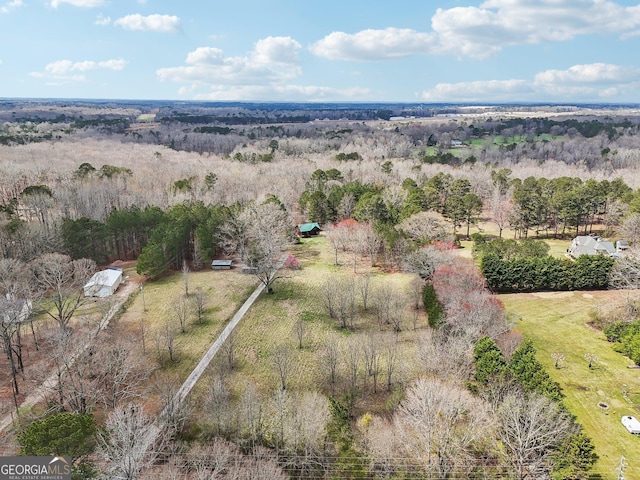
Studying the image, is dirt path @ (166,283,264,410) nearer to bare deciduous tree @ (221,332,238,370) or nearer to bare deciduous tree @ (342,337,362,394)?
bare deciduous tree @ (221,332,238,370)

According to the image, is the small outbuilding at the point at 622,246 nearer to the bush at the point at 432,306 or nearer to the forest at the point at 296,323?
the forest at the point at 296,323

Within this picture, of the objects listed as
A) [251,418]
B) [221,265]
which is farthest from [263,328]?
[221,265]

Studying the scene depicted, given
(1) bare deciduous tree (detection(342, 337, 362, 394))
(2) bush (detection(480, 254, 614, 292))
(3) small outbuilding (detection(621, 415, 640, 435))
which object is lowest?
(3) small outbuilding (detection(621, 415, 640, 435))

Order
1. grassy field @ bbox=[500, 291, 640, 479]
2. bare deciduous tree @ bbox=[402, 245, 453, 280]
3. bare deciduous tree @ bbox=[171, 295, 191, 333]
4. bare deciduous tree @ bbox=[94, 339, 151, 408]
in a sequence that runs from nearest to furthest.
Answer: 1. grassy field @ bbox=[500, 291, 640, 479]
2. bare deciduous tree @ bbox=[94, 339, 151, 408]
3. bare deciduous tree @ bbox=[171, 295, 191, 333]
4. bare deciduous tree @ bbox=[402, 245, 453, 280]

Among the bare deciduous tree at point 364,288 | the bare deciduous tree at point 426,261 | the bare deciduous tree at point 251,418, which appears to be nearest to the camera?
the bare deciduous tree at point 251,418

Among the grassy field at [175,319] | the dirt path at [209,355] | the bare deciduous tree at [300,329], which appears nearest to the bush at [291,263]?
A: the grassy field at [175,319]

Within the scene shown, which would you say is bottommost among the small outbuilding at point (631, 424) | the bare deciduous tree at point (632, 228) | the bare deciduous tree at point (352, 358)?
the small outbuilding at point (631, 424)

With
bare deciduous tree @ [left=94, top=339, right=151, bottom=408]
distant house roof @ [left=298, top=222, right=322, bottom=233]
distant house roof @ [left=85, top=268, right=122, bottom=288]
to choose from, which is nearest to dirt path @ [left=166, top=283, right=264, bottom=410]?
bare deciduous tree @ [left=94, top=339, right=151, bottom=408]

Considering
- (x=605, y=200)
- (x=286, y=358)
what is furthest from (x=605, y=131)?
(x=286, y=358)
